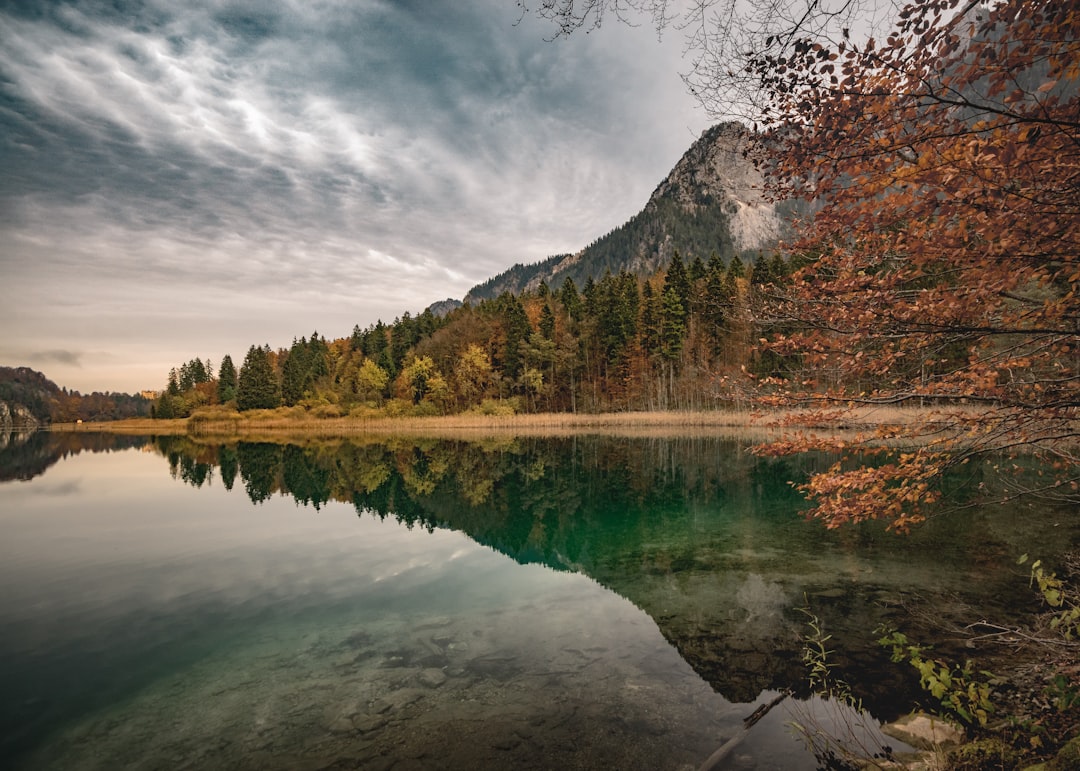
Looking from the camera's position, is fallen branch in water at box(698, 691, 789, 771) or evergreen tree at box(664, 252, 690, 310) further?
evergreen tree at box(664, 252, 690, 310)

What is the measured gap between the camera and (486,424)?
57.9 metres

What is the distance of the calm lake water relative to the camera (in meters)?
5.29

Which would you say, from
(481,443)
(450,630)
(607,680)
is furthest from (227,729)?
(481,443)

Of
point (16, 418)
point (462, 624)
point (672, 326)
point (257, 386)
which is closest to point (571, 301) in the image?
point (672, 326)

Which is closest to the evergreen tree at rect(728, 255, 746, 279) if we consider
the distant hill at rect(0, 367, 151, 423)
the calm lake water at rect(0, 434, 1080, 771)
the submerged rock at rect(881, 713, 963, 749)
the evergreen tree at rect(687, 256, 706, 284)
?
the evergreen tree at rect(687, 256, 706, 284)

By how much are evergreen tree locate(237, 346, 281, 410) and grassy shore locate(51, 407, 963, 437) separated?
359 centimetres

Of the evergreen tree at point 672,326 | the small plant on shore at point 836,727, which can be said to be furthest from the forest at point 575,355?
the small plant on shore at point 836,727

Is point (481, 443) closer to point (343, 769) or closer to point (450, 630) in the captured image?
point (450, 630)

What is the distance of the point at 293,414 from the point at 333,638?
75.8 meters

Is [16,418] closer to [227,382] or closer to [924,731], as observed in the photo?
[227,382]

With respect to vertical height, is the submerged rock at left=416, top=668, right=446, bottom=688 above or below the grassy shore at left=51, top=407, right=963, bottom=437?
below

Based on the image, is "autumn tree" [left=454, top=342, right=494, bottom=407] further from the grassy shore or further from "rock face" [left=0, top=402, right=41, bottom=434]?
"rock face" [left=0, top=402, right=41, bottom=434]

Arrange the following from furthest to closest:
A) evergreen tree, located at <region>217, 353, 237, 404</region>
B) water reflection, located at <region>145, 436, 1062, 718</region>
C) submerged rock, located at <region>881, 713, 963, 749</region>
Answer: evergreen tree, located at <region>217, 353, 237, 404</region>
water reflection, located at <region>145, 436, 1062, 718</region>
submerged rock, located at <region>881, 713, 963, 749</region>

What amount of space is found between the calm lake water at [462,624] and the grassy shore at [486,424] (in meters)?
22.3
